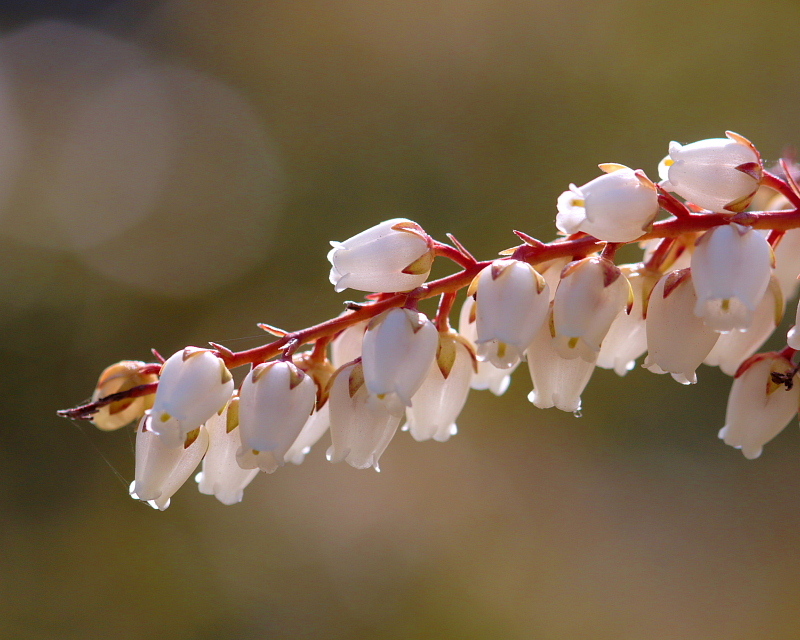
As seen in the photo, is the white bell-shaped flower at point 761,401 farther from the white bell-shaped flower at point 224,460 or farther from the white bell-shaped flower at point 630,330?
the white bell-shaped flower at point 224,460

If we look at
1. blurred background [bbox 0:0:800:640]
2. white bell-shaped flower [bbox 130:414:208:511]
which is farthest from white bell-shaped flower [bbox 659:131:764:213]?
blurred background [bbox 0:0:800:640]

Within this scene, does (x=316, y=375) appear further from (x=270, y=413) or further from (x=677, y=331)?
(x=677, y=331)

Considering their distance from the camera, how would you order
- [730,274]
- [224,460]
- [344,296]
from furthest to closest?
[344,296] → [224,460] → [730,274]

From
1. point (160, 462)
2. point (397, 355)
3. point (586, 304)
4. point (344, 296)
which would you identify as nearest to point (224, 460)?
point (160, 462)

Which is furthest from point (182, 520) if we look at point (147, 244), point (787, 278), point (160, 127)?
point (787, 278)

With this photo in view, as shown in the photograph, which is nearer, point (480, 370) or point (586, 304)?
point (586, 304)

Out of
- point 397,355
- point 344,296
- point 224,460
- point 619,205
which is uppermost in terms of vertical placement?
point 619,205

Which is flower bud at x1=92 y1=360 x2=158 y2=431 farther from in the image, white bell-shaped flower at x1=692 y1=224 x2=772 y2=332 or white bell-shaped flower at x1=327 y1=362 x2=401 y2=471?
white bell-shaped flower at x1=692 y1=224 x2=772 y2=332
